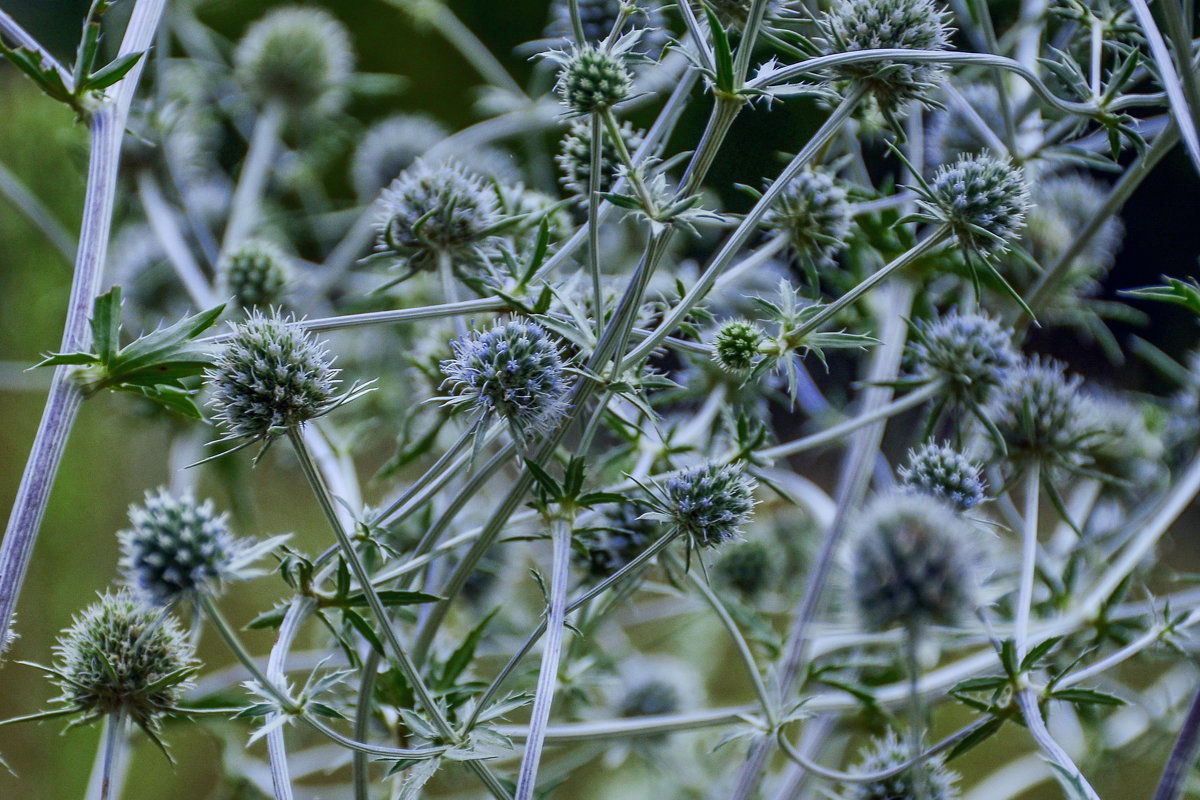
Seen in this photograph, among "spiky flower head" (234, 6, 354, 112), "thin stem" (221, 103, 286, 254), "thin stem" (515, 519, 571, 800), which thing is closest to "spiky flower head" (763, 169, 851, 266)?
"thin stem" (515, 519, 571, 800)

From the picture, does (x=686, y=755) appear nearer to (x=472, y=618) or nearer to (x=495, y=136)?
(x=472, y=618)

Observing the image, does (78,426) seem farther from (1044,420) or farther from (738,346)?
(1044,420)

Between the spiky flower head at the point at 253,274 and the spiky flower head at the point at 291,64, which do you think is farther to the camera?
the spiky flower head at the point at 291,64

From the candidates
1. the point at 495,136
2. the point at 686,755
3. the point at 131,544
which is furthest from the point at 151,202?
the point at 686,755

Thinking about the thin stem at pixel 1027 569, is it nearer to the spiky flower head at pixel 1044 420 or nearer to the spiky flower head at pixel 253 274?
the spiky flower head at pixel 1044 420

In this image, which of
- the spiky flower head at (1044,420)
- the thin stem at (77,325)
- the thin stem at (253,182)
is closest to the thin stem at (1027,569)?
the spiky flower head at (1044,420)

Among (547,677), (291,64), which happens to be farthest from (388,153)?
(547,677)
